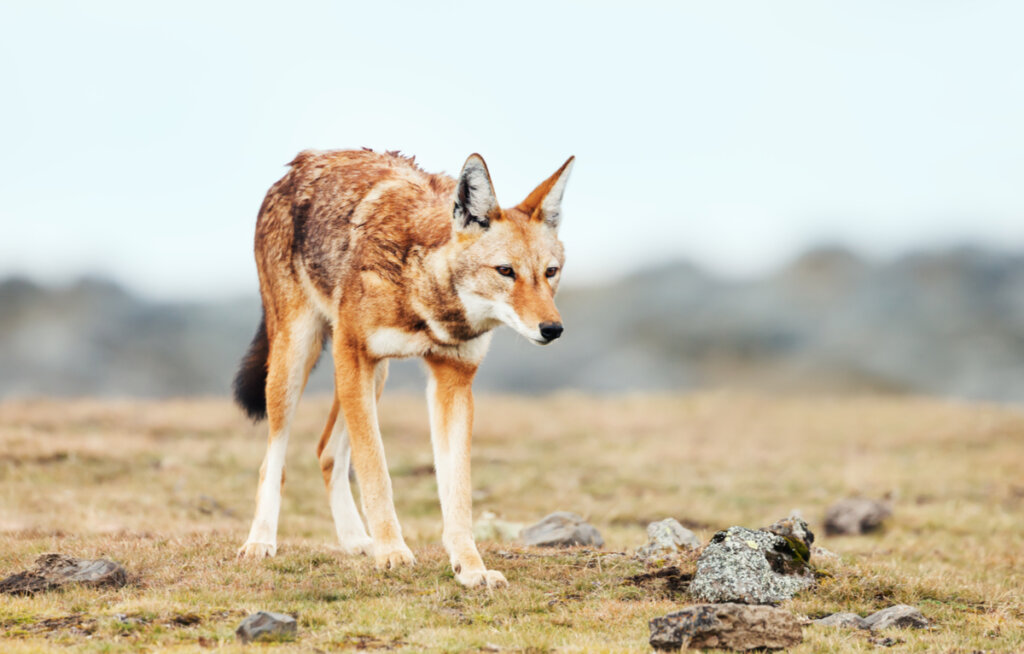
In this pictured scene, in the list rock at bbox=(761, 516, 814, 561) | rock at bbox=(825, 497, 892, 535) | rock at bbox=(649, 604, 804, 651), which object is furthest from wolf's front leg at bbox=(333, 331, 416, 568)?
rock at bbox=(825, 497, 892, 535)

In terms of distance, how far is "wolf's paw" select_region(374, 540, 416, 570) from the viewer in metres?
8.61

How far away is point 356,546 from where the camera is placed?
32.3 ft

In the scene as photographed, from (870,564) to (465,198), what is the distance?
5.61 meters

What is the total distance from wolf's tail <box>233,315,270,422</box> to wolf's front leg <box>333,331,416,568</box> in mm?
2354

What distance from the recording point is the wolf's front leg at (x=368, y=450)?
8.67 m

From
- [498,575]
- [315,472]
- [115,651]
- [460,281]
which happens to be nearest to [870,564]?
[498,575]

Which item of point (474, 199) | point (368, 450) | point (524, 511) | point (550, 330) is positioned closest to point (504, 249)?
point (474, 199)

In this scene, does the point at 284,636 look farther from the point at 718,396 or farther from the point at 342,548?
the point at 718,396

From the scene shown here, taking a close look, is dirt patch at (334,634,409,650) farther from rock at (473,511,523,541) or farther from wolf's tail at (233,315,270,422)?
rock at (473,511,523,541)

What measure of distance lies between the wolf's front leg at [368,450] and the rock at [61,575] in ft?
7.00

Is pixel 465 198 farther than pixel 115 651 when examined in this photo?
Yes

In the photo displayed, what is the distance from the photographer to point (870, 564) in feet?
32.7

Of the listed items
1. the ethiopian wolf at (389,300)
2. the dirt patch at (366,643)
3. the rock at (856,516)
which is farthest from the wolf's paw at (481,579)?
the rock at (856,516)

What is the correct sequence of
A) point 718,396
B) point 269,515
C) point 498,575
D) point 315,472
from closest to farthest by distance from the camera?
point 498,575, point 269,515, point 315,472, point 718,396
